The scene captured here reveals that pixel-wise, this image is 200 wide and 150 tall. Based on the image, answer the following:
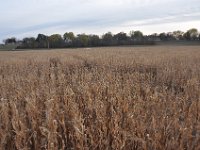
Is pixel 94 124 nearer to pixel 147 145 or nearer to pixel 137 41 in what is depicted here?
pixel 147 145

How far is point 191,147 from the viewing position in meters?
2.99

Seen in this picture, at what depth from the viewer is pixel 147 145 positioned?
121 inches

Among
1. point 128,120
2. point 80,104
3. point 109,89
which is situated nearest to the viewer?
point 128,120

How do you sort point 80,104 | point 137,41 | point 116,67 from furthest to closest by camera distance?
1. point 137,41
2. point 116,67
3. point 80,104

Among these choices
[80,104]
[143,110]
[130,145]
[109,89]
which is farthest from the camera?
[109,89]

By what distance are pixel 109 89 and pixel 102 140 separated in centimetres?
181

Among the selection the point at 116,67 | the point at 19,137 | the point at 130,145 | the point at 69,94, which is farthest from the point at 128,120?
the point at 116,67

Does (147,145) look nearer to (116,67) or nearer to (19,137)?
(19,137)

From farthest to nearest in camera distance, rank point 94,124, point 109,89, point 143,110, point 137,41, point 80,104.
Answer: point 137,41, point 109,89, point 80,104, point 143,110, point 94,124

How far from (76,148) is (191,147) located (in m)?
1.07

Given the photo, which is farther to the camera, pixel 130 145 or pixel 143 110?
pixel 143 110

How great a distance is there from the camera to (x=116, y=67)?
13484 millimetres

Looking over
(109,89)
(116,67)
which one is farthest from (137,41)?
(109,89)

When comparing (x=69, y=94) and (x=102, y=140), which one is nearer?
(x=102, y=140)
